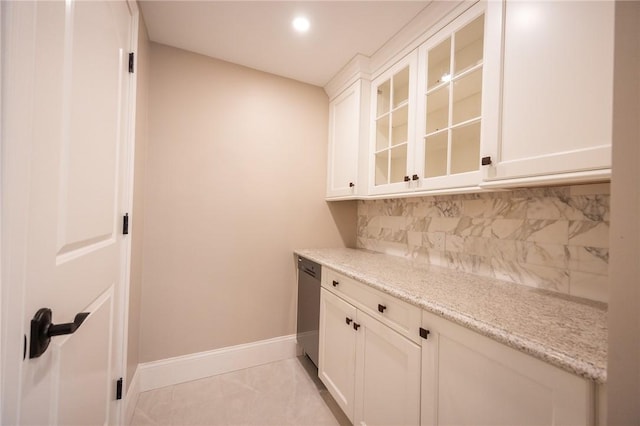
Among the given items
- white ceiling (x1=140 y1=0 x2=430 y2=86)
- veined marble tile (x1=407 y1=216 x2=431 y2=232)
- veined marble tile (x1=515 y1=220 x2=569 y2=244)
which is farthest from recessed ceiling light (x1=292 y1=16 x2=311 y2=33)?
veined marble tile (x1=515 y1=220 x2=569 y2=244)

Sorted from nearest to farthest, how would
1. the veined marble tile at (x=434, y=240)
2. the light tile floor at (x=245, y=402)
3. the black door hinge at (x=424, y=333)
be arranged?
the black door hinge at (x=424, y=333)
the light tile floor at (x=245, y=402)
the veined marble tile at (x=434, y=240)

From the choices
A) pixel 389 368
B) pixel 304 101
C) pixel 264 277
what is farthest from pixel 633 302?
pixel 304 101

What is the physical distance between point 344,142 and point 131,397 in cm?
227

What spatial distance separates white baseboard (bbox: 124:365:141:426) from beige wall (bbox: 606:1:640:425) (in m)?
1.99

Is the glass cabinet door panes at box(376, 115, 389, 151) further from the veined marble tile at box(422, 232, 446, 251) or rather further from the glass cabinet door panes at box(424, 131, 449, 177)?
the veined marble tile at box(422, 232, 446, 251)

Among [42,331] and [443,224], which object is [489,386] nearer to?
[443,224]

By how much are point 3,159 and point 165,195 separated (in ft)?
4.77

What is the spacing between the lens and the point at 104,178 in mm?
1007

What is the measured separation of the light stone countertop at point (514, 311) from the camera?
0.61 meters

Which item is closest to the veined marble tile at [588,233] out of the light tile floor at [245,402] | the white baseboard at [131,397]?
the light tile floor at [245,402]

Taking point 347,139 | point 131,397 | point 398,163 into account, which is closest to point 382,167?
point 398,163

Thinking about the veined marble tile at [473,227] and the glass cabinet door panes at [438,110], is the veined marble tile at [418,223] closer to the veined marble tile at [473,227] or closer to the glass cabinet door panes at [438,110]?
the veined marble tile at [473,227]

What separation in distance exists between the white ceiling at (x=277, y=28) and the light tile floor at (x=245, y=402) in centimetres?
244

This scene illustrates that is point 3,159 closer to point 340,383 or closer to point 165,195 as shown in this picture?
point 165,195
